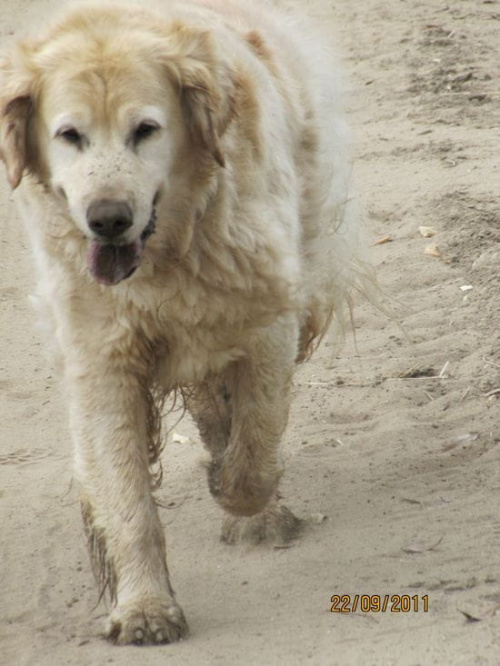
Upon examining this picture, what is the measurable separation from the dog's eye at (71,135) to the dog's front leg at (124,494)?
833 mm

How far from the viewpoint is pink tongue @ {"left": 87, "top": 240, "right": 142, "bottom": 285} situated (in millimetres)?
4652

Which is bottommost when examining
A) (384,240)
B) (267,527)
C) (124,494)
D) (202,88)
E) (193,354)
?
(384,240)

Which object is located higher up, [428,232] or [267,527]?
[267,527]

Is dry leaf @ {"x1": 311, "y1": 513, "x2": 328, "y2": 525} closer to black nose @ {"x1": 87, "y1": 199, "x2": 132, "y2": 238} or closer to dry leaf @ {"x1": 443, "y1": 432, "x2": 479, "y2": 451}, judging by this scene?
dry leaf @ {"x1": 443, "y1": 432, "x2": 479, "y2": 451}

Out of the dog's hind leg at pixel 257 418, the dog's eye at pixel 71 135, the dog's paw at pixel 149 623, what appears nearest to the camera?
the dog's eye at pixel 71 135

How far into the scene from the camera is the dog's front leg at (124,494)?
4980 millimetres

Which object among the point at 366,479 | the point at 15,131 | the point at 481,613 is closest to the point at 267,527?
the point at 366,479

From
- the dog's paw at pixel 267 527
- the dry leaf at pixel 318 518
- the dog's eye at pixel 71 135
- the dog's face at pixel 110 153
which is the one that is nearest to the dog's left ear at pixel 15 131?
the dog's face at pixel 110 153

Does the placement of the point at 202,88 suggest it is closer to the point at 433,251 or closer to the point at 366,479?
the point at 366,479

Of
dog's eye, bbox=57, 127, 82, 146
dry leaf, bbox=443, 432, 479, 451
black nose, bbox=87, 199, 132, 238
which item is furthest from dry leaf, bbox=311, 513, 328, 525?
dog's eye, bbox=57, 127, 82, 146

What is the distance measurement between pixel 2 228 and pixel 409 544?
5.23 meters
